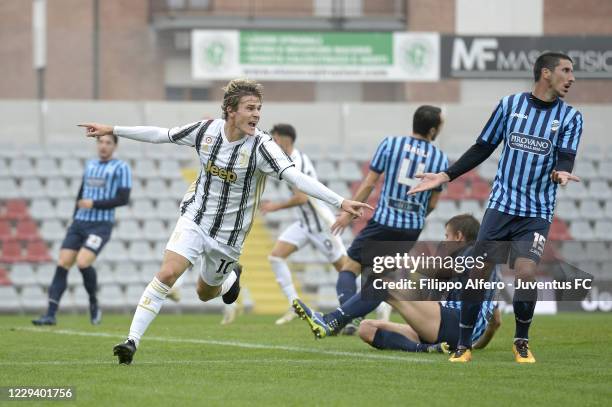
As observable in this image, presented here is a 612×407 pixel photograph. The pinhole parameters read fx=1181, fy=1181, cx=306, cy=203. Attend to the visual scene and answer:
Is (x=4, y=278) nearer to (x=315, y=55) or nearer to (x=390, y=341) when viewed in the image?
(x=315, y=55)

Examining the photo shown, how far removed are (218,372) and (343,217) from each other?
6.04 feet

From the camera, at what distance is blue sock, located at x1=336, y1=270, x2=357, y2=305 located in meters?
10.9

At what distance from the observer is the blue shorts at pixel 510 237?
25.8 feet

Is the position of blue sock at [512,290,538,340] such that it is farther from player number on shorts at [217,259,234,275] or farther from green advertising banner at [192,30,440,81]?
green advertising banner at [192,30,440,81]

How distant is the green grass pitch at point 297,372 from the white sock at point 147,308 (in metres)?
0.24

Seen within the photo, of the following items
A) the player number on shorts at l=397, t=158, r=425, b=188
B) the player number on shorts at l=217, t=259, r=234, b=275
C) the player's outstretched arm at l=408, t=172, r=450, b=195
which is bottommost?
the player number on shorts at l=217, t=259, r=234, b=275

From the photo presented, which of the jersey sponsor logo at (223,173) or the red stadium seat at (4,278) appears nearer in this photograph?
the jersey sponsor logo at (223,173)

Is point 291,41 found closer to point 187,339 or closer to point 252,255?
point 252,255

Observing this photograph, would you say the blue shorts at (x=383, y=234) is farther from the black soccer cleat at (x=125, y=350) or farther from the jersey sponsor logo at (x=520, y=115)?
the black soccer cleat at (x=125, y=350)

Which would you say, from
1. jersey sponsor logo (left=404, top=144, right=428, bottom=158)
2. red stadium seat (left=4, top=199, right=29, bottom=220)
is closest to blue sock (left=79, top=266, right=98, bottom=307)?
jersey sponsor logo (left=404, top=144, right=428, bottom=158)

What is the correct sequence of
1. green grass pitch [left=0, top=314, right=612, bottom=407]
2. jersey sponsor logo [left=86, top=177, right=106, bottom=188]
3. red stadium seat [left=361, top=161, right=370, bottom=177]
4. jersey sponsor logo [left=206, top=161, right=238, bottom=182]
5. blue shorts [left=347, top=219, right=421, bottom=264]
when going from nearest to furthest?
green grass pitch [left=0, top=314, right=612, bottom=407] → jersey sponsor logo [left=206, top=161, right=238, bottom=182] → blue shorts [left=347, top=219, right=421, bottom=264] → jersey sponsor logo [left=86, top=177, right=106, bottom=188] → red stadium seat [left=361, top=161, right=370, bottom=177]

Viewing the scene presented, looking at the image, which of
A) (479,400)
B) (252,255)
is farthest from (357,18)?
(479,400)

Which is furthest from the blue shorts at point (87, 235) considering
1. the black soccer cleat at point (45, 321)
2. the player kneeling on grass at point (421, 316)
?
the player kneeling on grass at point (421, 316)

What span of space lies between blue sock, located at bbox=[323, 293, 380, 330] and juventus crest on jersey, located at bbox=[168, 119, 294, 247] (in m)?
1.27
